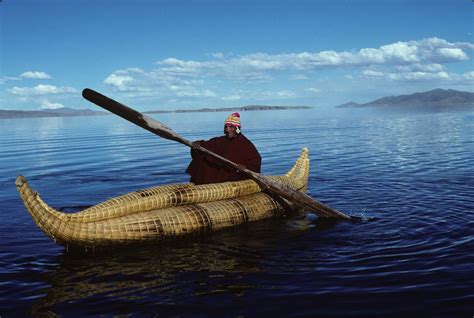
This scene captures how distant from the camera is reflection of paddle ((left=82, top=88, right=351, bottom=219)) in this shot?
33.9 feet

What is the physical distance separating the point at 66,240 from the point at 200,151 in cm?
382

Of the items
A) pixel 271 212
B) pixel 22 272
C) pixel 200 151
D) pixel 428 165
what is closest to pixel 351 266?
pixel 271 212

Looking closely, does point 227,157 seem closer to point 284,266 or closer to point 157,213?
point 157,213

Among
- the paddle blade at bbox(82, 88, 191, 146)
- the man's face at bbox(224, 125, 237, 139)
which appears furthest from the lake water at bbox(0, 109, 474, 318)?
the paddle blade at bbox(82, 88, 191, 146)

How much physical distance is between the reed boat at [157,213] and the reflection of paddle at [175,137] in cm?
71

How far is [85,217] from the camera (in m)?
8.96

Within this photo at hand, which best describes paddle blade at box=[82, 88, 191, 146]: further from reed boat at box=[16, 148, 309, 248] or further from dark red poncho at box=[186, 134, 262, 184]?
reed boat at box=[16, 148, 309, 248]

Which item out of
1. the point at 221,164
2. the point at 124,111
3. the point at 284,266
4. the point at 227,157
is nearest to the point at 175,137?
the point at 124,111

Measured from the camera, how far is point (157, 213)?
9.75m

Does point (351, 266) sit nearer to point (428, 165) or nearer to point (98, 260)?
point (98, 260)

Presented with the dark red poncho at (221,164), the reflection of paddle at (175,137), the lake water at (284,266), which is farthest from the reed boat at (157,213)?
the reflection of paddle at (175,137)

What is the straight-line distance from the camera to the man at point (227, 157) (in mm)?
11930

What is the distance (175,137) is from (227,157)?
1.76m

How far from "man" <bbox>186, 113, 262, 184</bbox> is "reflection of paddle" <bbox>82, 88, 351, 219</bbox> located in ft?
2.57
